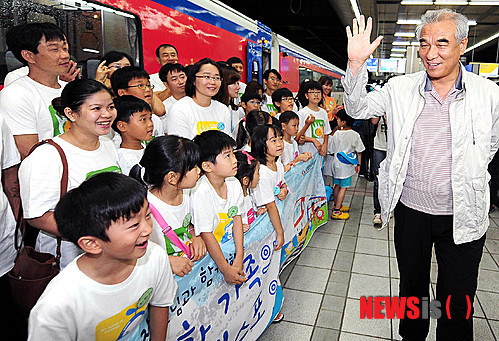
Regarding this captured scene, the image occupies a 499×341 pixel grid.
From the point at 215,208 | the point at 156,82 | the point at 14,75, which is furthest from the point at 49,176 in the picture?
the point at 156,82

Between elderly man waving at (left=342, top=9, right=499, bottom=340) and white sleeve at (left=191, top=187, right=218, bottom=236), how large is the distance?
0.95 m

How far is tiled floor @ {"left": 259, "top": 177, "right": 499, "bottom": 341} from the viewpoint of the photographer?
2.74m

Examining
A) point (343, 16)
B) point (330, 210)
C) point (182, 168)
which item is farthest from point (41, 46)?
point (343, 16)

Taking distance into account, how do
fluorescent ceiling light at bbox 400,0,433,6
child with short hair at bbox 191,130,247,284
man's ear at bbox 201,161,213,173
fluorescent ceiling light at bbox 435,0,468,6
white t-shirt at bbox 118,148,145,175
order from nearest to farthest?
1. child with short hair at bbox 191,130,247,284
2. man's ear at bbox 201,161,213,173
3. white t-shirt at bbox 118,148,145,175
4. fluorescent ceiling light at bbox 435,0,468,6
5. fluorescent ceiling light at bbox 400,0,433,6

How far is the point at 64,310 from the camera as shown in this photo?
4.16ft

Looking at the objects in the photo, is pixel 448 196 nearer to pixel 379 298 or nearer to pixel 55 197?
pixel 379 298

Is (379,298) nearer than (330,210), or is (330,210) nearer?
(379,298)

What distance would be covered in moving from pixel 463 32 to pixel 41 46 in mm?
2336

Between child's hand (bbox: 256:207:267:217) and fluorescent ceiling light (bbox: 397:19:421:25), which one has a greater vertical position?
fluorescent ceiling light (bbox: 397:19:421:25)

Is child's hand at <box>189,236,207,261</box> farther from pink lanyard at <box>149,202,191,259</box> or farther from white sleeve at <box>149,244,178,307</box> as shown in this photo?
white sleeve at <box>149,244,178,307</box>

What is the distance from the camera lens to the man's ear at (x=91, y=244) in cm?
134

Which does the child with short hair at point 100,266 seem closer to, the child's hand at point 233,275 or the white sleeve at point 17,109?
the child's hand at point 233,275

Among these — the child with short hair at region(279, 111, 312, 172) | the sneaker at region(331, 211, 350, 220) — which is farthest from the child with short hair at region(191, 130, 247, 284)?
the sneaker at region(331, 211, 350, 220)

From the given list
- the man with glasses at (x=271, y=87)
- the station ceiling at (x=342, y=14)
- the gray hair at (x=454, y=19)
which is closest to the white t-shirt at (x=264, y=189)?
the gray hair at (x=454, y=19)
